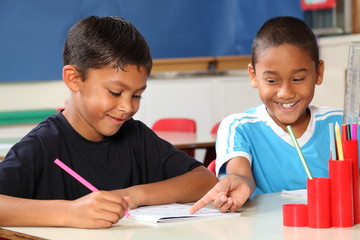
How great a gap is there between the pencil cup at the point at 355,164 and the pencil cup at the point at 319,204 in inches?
2.9

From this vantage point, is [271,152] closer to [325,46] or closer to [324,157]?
[324,157]

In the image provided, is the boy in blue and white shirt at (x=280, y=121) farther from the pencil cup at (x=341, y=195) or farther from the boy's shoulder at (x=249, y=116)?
the pencil cup at (x=341, y=195)

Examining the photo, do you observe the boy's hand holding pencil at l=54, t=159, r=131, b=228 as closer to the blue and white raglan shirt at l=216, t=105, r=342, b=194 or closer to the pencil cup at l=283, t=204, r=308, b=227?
the pencil cup at l=283, t=204, r=308, b=227

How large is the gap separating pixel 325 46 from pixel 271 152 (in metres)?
3.53

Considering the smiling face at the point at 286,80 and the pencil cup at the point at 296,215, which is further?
the smiling face at the point at 286,80

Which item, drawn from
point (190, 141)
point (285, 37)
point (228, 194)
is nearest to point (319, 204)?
point (228, 194)

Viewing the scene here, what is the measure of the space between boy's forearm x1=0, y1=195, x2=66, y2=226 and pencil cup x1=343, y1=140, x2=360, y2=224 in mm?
601

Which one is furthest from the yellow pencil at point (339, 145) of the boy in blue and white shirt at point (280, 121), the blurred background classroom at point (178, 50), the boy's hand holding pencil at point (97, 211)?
the blurred background classroom at point (178, 50)

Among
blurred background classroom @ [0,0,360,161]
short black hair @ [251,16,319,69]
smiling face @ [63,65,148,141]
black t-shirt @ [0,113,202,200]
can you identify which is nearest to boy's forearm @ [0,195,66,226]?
black t-shirt @ [0,113,202,200]

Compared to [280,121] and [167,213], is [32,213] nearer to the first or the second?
[167,213]

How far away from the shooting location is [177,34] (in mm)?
5383

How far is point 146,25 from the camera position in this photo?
526 cm

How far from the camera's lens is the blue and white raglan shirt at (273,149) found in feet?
6.39

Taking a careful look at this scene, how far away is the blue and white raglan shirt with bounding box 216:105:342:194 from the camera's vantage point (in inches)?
76.6
